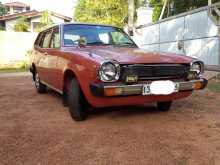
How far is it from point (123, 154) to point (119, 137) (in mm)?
Result: 513

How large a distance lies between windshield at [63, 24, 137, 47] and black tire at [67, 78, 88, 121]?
0.93 meters

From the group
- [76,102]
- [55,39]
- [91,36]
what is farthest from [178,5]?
[76,102]

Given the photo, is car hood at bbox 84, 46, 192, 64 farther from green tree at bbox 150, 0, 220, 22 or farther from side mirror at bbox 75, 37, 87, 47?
green tree at bbox 150, 0, 220, 22

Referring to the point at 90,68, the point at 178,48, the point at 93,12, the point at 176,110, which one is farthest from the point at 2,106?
the point at 93,12

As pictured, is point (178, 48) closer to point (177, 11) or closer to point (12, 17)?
point (177, 11)

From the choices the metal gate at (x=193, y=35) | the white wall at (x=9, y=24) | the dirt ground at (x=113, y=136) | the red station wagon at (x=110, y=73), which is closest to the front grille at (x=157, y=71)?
the red station wagon at (x=110, y=73)

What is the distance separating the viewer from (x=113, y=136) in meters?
3.60

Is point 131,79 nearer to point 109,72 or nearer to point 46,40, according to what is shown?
point 109,72

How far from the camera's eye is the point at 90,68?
12.0ft

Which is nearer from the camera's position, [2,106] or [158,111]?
[158,111]

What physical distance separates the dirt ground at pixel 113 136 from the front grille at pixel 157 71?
Answer: 0.67 metres

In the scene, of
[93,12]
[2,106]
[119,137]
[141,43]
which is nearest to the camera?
[119,137]

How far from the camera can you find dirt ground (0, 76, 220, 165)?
9.74 ft

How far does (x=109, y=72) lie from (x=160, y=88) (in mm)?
718
